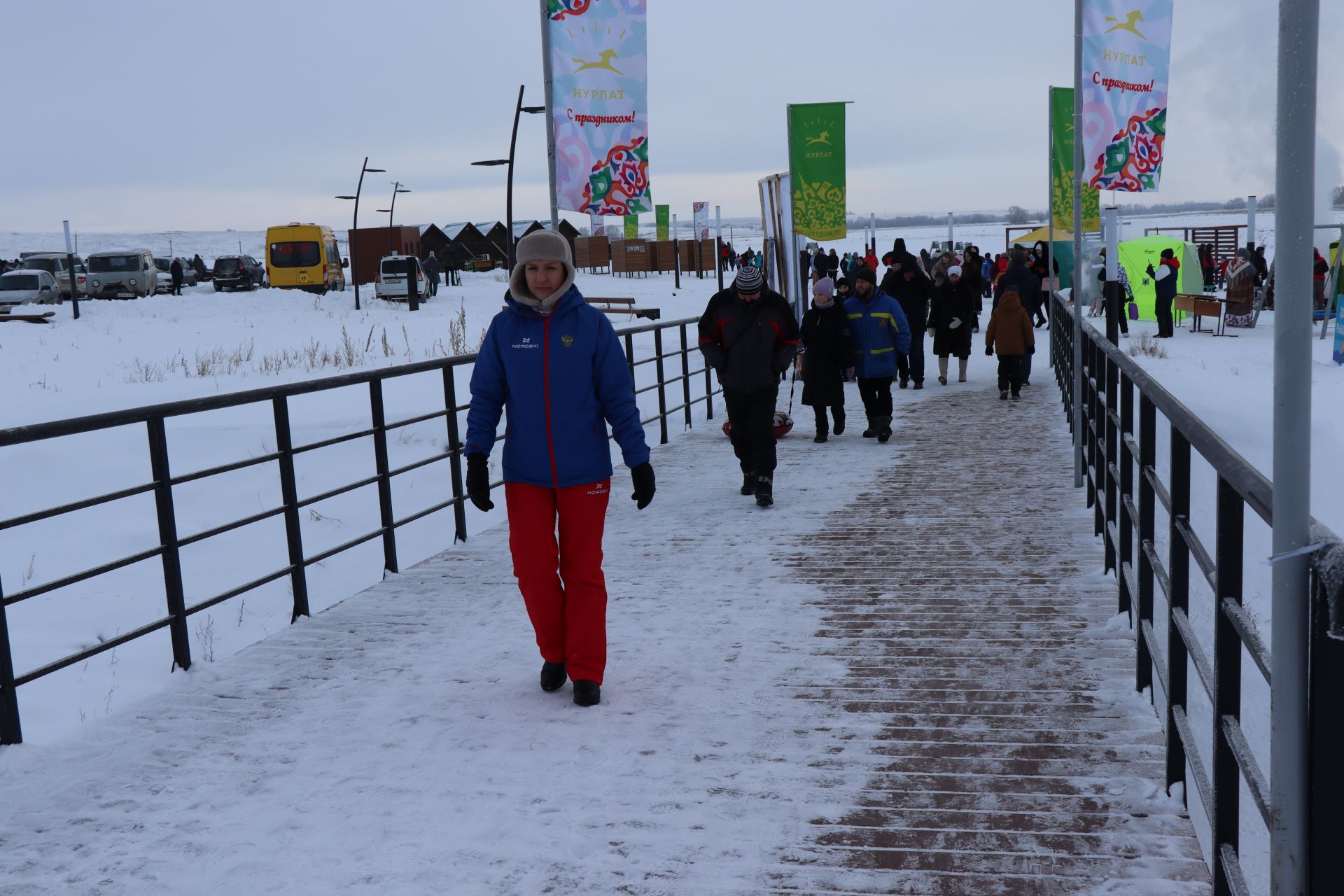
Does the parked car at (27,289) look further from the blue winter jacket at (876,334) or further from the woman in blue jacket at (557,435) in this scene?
the woman in blue jacket at (557,435)

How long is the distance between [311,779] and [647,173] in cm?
602

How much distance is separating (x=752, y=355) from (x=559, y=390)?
4.63 metres

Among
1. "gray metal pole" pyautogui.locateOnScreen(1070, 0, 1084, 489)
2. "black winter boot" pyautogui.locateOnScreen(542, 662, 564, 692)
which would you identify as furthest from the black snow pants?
"black winter boot" pyautogui.locateOnScreen(542, 662, 564, 692)

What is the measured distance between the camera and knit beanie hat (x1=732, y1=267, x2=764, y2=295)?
9.28 meters

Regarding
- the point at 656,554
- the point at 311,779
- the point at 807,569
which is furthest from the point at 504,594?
the point at 311,779

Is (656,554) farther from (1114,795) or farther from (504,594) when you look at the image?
(1114,795)

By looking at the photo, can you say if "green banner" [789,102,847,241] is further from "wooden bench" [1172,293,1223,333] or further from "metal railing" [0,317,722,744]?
"wooden bench" [1172,293,1223,333]

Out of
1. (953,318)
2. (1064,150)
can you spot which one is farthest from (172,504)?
(953,318)

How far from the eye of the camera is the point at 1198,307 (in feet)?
85.7

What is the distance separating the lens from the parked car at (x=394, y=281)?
45.1m

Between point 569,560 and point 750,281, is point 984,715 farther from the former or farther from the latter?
point 750,281

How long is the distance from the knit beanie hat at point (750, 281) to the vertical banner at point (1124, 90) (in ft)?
7.81

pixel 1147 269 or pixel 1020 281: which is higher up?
pixel 1020 281

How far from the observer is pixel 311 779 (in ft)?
13.6
